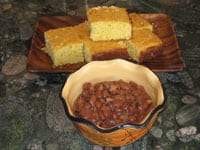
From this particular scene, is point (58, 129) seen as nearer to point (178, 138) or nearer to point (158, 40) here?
point (178, 138)

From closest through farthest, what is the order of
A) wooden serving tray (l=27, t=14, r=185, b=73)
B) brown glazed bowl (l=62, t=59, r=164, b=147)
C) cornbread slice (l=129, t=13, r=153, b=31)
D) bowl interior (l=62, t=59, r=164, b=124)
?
brown glazed bowl (l=62, t=59, r=164, b=147)
bowl interior (l=62, t=59, r=164, b=124)
wooden serving tray (l=27, t=14, r=185, b=73)
cornbread slice (l=129, t=13, r=153, b=31)

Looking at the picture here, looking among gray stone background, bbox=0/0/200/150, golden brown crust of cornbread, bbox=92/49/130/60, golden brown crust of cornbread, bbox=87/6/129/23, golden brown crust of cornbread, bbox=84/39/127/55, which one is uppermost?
golden brown crust of cornbread, bbox=87/6/129/23

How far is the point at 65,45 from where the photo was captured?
2021 mm

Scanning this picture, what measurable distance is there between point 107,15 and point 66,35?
214 millimetres

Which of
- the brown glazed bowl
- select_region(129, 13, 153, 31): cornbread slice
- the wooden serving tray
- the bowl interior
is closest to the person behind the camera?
the brown glazed bowl

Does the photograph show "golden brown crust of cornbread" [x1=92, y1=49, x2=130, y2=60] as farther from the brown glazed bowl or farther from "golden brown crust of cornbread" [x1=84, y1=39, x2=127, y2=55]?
the brown glazed bowl

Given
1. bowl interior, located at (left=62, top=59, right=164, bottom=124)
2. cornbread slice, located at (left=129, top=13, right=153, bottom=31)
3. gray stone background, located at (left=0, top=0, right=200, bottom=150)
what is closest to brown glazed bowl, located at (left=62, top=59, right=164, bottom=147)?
bowl interior, located at (left=62, top=59, right=164, bottom=124)

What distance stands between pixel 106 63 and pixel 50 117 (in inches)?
12.9

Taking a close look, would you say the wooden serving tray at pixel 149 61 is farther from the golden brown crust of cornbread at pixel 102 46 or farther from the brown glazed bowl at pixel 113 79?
the brown glazed bowl at pixel 113 79

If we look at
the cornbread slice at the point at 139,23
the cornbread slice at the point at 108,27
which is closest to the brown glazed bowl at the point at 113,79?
the cornbread slice at the point at 108,27

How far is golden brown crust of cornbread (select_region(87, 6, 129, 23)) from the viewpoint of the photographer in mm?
2049

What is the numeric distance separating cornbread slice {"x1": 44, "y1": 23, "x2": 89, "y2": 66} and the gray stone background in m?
0.09

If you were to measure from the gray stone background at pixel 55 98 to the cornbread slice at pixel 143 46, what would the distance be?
11 centimetres

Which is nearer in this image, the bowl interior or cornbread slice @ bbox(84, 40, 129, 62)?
the bowl interior
